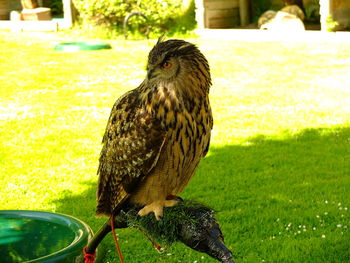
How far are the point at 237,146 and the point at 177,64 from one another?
21.1 feet

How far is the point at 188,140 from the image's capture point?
A: 329 cm

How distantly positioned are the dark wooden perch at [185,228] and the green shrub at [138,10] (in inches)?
634

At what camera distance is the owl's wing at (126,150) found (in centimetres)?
324

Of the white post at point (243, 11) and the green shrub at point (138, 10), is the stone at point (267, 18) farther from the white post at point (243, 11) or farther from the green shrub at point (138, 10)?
the green shrub at point (138, 10)

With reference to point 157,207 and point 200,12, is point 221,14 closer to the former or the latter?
point 200,12

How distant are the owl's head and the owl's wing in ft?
0.72

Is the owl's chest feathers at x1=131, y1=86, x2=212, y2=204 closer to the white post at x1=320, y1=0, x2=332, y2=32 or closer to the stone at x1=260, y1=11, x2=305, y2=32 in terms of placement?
the white post at x1=320, y1=0, x2=332, y2=32

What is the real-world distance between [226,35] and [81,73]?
6.08 meters

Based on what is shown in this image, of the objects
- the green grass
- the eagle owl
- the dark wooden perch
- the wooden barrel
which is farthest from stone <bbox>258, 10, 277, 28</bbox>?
the dark wooden perch

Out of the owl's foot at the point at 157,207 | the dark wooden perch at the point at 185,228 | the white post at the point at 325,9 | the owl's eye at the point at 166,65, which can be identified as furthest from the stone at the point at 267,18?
the owl's eye at the point at 166,65

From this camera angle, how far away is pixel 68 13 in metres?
20.6

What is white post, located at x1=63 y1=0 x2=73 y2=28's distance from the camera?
20.3 metres

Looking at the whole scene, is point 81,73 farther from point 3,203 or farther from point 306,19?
point 306,19

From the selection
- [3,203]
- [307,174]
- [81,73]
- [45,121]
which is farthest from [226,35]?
[3,203]
